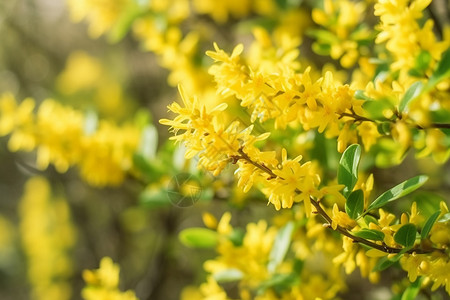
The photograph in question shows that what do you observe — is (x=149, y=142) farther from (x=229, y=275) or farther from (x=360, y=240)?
(x=360, y=240)

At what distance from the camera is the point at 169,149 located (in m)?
1.67

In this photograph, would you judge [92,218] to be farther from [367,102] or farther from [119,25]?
[367,102]

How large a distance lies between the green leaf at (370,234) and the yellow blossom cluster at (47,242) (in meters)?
2.94

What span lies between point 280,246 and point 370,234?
0.46 meters

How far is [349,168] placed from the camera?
37.8 inches

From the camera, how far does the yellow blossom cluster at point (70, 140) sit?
1.70 meters

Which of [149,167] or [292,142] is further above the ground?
[292,142]

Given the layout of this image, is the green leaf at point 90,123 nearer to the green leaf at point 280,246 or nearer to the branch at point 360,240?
the green leaf at point 280,246

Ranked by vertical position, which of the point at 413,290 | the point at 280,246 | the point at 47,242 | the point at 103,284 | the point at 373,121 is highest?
the point at 373,121

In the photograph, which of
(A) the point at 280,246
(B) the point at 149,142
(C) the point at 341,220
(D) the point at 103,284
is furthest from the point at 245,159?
(B) the point at 149,142

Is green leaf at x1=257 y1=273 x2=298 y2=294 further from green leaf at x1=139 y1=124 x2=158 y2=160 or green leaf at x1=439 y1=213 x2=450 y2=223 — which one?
green leaf at x1=139 y1=124 x2=158 y2=160

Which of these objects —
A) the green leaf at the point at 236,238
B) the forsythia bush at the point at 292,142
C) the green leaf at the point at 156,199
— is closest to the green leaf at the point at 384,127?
the forsythia bush at the point at 292,142

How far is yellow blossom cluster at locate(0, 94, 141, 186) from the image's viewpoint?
5.58 ft

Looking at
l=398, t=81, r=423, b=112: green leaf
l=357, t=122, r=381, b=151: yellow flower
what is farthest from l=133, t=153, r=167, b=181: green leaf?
l=398, t=81, r=423, b=112: green leaf
